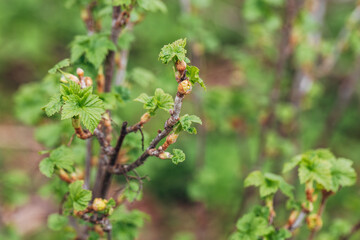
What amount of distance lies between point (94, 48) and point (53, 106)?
1.42 feet

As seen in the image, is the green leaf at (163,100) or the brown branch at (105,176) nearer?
the green leaf at (163,100)

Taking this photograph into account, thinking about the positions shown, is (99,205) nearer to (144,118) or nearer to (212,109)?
(144,118)

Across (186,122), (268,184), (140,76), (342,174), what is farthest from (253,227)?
(140,76)

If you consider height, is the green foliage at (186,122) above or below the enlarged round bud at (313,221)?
above

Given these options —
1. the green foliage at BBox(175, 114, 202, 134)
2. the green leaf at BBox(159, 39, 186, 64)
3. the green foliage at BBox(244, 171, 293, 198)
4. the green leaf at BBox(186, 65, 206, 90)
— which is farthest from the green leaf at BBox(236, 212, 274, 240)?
the green leaf at BBox(159, 39, 186, 64)

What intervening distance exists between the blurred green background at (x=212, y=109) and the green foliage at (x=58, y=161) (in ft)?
1.37

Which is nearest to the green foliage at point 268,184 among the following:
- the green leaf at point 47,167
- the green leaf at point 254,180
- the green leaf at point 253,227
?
the green leaf at point 254,180

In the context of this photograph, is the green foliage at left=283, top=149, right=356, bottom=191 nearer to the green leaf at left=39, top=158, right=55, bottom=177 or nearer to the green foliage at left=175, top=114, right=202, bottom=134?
the green foliage at left=175, top=114, right=202, bottom=134

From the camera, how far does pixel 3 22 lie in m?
5.22

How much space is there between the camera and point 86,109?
1280mm

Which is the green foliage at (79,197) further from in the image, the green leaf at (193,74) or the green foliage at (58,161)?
the green leaf at (193,74)

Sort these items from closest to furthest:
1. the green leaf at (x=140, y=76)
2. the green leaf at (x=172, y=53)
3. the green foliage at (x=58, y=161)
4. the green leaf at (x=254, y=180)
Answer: the green leaf at (x=172, y=53), the green foliage at (x=58, y=161), the green leaf at (x=254, y=180), the green leaf at (x=140, y=76)

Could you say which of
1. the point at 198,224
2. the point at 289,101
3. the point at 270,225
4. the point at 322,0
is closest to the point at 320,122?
the point at 289,101

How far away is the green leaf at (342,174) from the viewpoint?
1617 millimetres
